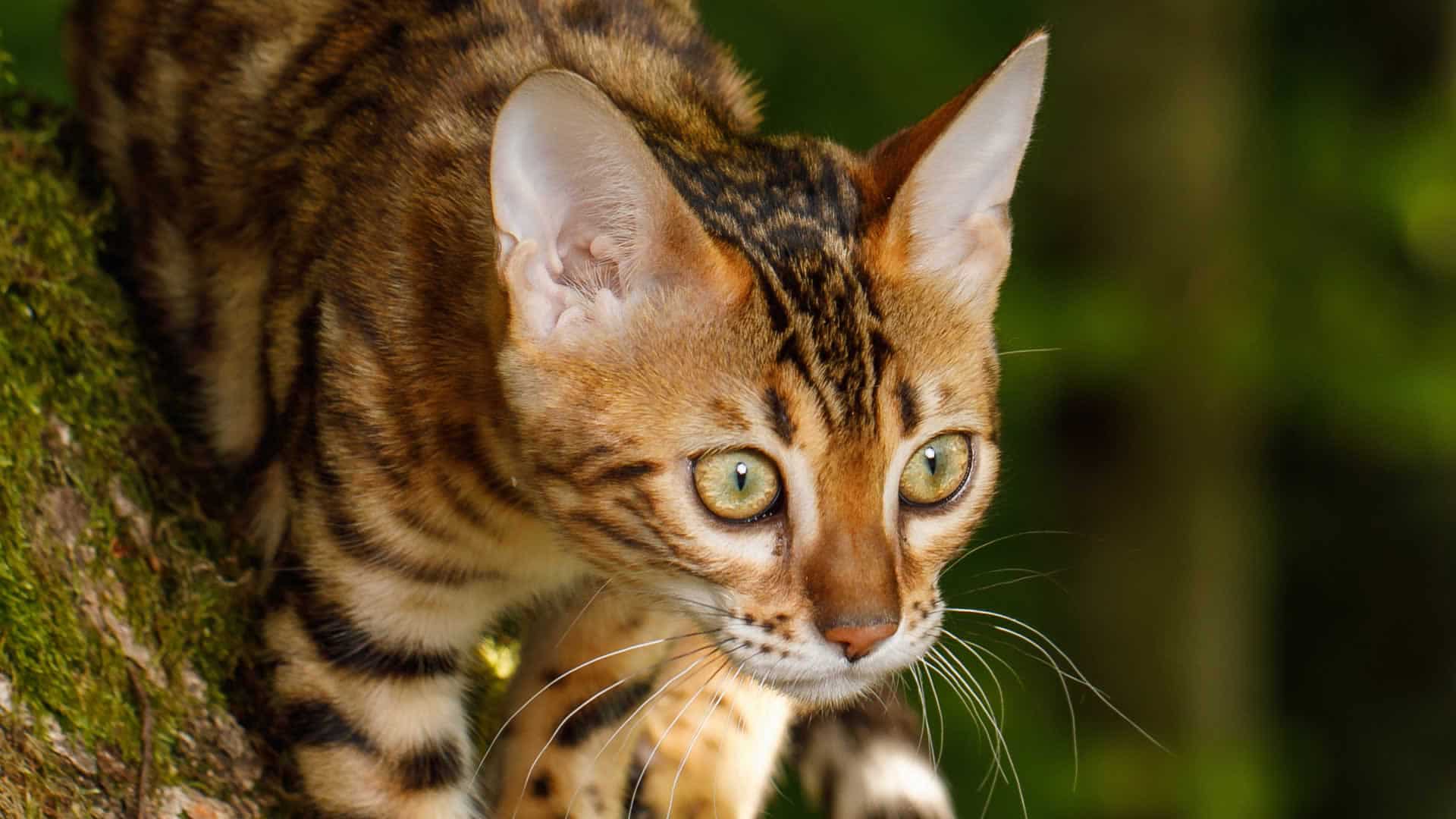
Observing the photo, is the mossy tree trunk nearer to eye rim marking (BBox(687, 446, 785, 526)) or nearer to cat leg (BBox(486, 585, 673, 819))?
cat leg (BBox(486, 585, 673, 819))

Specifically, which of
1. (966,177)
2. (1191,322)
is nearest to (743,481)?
(966,177)

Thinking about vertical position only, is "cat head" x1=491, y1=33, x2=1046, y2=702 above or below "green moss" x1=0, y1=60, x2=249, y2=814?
above

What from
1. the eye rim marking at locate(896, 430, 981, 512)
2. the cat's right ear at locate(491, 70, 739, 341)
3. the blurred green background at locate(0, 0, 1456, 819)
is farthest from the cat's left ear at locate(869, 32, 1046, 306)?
the blurred green background at locate(0, 0, 1456, 819)

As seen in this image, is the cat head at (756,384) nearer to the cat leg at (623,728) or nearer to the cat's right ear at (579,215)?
the cat's right ear at (579,215)

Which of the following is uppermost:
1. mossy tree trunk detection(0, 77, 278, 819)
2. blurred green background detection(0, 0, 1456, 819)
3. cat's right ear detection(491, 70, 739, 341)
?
cat's right ear detection(491, 70, 739, 341)

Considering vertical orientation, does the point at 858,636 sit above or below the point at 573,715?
above

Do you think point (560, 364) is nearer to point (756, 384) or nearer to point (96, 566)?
point (756, 384)

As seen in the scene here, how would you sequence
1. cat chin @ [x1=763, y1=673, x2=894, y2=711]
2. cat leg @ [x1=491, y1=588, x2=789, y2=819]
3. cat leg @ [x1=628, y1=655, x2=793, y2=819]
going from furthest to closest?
cat leg @ [x1=628, y1=655, x2=793, y2=819] → cat leg @ [x1=491, y1=588, x2=789, y2=819] → cat chin @ [x1=763, y1=673, x2=894, y2=711]
